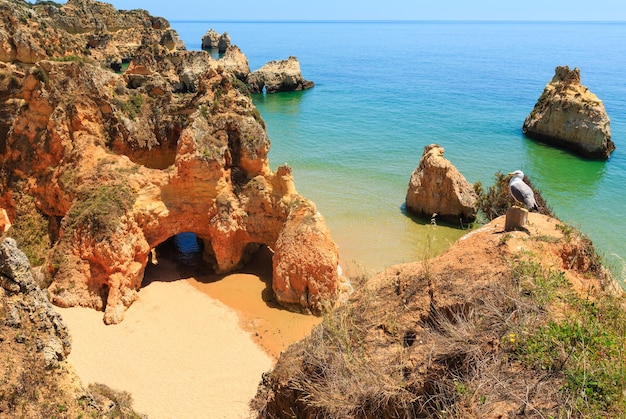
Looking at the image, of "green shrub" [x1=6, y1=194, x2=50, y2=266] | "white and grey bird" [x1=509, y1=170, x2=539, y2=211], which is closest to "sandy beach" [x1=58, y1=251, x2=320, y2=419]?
"green shrub" [x1=6, y1=194, x2=50, y2=266]

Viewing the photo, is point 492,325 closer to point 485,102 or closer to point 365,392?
point 365,392

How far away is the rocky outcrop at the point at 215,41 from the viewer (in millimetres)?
114750

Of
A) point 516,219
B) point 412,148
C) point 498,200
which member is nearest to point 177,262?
point 516,219

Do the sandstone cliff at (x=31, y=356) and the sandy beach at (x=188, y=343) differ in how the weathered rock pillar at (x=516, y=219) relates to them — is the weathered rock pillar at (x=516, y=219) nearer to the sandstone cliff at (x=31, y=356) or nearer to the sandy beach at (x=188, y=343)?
the sandy beach at (x=188, y=343)

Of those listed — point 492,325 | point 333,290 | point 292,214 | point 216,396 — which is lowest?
point 216,396

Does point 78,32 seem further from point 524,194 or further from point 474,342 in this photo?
point 474,342

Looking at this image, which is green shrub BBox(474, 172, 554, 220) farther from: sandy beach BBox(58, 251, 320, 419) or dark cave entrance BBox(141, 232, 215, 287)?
dark cave entrance BBox(141, 232, 215, 287)

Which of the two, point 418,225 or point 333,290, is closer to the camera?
point 333,290

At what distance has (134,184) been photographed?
17438 mm

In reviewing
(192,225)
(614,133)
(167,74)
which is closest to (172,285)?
(192,225)

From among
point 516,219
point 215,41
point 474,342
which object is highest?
point 215,41

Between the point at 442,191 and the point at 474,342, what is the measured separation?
66.1 feet

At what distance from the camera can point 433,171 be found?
1039 inches

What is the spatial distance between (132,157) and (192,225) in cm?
392
